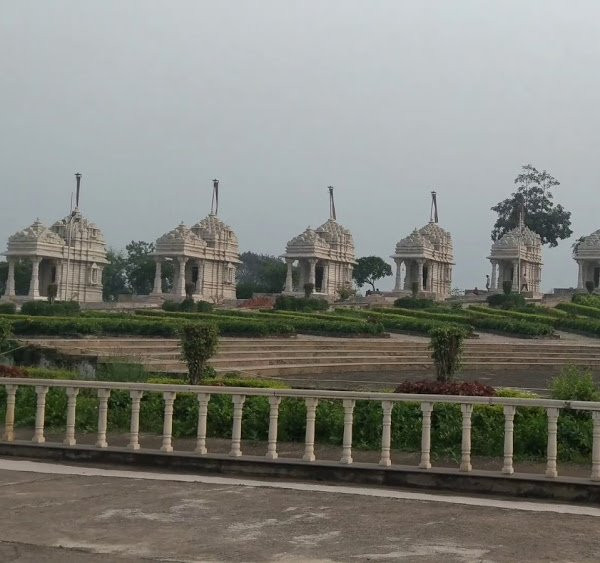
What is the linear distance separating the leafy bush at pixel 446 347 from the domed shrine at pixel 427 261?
57565 millimetres

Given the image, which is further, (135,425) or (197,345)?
A: (197,345)

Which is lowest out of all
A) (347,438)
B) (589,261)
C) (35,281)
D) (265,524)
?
(265,524)

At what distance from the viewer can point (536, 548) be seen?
23.3 feet

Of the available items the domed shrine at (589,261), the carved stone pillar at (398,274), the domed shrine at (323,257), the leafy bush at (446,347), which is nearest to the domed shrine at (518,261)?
the domed shrine at (589,261)

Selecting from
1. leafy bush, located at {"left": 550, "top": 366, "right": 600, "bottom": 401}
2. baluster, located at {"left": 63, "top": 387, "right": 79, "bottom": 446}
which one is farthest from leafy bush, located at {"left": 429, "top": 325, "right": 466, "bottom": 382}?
baluster, located at {"left": 63, "top": 387, "right": 79, "bottom": 446}

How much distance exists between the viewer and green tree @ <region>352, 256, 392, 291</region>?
106688 millimetres

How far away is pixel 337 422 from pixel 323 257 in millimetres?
66560

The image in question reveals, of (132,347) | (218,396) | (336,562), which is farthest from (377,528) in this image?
(132,347)

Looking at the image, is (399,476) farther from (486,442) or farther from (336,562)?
(336,562)

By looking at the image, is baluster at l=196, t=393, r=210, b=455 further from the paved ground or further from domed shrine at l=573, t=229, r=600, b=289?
domed shrine at l=573, t=229, r=600, b=289

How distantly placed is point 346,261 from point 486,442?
233 ft

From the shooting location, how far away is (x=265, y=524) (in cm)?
794

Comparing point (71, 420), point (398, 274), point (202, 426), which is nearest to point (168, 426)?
point (202, 426)

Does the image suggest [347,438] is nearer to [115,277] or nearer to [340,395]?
[340,395]
